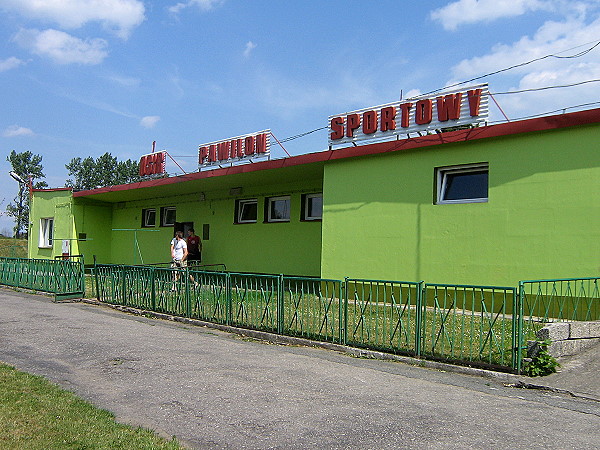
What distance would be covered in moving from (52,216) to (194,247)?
→ 363 inches

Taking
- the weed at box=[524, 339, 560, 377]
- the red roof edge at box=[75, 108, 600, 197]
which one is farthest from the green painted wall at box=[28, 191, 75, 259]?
the weed at box=[524, 339, 560, 377]

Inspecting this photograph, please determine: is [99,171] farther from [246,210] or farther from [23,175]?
[246,210]

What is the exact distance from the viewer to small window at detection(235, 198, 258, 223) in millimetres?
18641

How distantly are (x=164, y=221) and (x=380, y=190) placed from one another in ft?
39.1

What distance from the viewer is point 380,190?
12562 millimetres

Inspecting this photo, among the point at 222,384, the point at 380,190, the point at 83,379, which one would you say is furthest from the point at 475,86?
the point at 83,379

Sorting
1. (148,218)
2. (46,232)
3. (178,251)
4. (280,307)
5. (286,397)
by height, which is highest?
(148,218)

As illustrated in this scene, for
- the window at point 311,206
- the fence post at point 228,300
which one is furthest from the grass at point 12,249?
the fence post at point 228,300

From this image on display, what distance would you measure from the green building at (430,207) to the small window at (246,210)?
0.04 m

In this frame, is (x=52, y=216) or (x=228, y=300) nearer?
(x=228, y=300)

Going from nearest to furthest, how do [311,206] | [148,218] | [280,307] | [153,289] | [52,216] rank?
[280,307] → [153,289] → [311,206] → [148,218] → [52,216]

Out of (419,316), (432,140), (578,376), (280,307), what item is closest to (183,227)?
(432,140)

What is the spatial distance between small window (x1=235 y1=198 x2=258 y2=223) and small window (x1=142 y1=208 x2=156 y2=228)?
5.51m

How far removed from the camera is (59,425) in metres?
4.52
